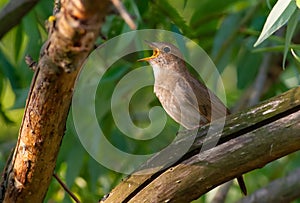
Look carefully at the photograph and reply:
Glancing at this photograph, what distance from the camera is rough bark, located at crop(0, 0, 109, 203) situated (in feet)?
6.75

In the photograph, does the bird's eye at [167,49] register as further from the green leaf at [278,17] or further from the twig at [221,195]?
the green leaf at [278,17]

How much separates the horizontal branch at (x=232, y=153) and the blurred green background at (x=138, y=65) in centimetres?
130

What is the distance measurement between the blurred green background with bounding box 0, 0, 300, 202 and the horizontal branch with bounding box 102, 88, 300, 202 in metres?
1.30

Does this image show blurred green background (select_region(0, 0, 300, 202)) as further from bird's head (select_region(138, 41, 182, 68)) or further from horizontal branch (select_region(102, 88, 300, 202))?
horizontal branch (select_region(102, 88, 300, 202))

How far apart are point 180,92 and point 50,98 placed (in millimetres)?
2155

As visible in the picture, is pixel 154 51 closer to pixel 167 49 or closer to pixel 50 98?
pixel 167 49

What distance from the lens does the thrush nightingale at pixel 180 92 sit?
4.43 metres

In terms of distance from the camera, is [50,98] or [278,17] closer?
[50,98]

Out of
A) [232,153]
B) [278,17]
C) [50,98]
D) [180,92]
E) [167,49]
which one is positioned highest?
[50,98]

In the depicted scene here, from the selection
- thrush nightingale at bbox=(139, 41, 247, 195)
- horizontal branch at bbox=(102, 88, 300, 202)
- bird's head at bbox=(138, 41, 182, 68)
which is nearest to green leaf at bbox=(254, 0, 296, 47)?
horizontal branch at bbox=(102, 88, 300, 202)

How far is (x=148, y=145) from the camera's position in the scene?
489cm

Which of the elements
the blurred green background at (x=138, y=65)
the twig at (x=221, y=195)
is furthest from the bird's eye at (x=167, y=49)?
the twig at (x=221, y=195)

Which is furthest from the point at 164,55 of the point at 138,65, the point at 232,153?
the point at 232,153

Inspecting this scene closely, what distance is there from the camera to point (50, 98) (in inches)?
98.7
